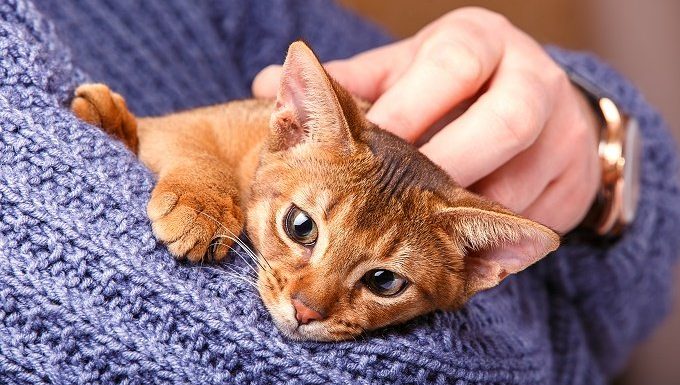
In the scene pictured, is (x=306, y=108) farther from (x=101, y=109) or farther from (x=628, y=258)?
(x=628, y=258)

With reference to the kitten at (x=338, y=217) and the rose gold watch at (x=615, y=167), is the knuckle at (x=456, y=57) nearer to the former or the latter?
the kitten at (x=338, y=217)

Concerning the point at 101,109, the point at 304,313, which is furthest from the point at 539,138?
the point at 101,109

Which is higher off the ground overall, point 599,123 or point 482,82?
point 482,82

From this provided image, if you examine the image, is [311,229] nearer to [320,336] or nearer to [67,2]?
[320,336]

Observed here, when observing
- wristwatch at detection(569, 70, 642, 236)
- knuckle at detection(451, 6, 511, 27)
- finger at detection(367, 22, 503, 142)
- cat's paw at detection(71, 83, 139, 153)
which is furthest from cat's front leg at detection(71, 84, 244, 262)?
wristwatch at detection(569, 70, 642, 236)

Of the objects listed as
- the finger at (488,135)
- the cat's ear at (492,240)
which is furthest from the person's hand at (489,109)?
the cat's ear at (492,240)

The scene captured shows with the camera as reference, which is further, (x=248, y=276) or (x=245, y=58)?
(x=245, y=58)

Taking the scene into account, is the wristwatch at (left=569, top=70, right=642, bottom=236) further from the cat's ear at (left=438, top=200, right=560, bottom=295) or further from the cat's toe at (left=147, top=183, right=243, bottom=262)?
the cat's toe at (left=147, top=183, right=243, bottom=262)

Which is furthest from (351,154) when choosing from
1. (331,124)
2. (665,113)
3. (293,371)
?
(665,113)
